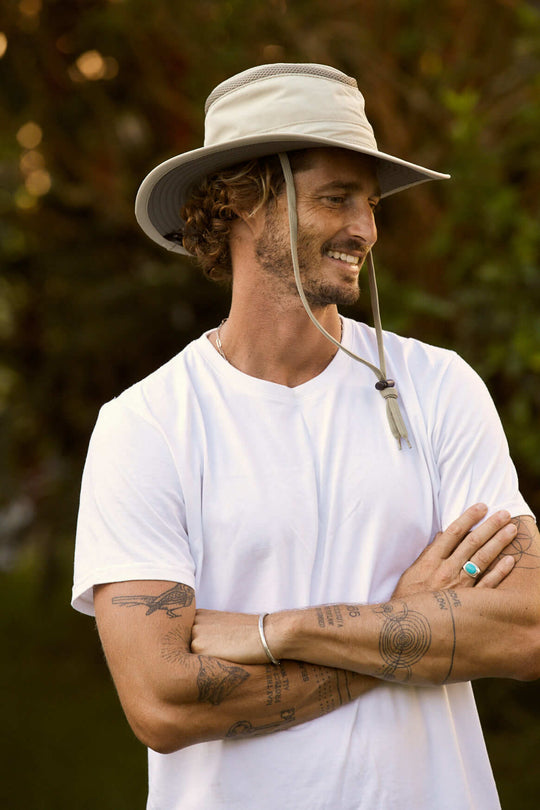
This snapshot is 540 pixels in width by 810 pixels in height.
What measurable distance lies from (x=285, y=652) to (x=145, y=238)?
4.99 metres

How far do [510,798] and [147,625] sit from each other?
4597 millimetres

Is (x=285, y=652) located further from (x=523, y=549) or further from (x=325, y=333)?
(x=325, y=333)

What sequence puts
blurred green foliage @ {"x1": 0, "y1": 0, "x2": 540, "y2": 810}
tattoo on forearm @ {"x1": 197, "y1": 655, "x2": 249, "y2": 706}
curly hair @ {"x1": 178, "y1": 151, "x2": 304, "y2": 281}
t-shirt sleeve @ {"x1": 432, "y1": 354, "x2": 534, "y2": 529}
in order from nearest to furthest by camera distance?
tattoo on forearm @ {"x1": 197, "y1": 655, "x2": 249, "y2": 706} < t-shirt sleeve @ {"x1": 432, "y1": 354, "x2": 534, "y2": 529} < curly hair @ {"x1": 178, "y1": 151, "x2": 304, "y2": 281} < blurred green foliage @ {"x1": 0, "y1": 0, "x2": 540, "y2": 810}

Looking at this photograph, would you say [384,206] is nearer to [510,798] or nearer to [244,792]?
[510,798]

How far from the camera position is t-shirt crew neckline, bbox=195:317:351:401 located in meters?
2.38

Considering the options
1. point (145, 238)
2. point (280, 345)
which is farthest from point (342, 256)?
point (145, 238)

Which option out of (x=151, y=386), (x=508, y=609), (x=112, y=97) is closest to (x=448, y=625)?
(x=508, y=609)

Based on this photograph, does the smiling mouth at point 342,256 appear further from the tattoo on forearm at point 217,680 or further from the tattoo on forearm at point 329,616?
the tattoo on forearm at point 217,680

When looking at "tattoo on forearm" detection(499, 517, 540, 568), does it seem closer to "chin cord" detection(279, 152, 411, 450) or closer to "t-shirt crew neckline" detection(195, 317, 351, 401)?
"chin cord" detection(279, 152, 411, 450)

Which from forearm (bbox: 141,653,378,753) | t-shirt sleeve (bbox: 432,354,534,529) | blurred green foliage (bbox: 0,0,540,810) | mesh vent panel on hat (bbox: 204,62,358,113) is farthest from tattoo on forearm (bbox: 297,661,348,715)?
blurred green foliage (bbox: 0,0,540,810)

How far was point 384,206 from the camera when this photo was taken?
6.42 metres

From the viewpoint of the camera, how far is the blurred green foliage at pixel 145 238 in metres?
4.81

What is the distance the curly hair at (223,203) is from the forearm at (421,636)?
1.05 m

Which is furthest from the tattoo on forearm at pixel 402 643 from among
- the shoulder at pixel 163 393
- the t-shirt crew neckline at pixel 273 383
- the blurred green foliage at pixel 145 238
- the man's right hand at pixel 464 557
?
the blurred green foliage at pixel 145 238
